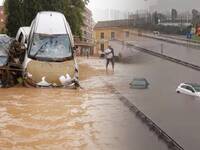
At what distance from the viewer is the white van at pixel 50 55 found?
14.1m

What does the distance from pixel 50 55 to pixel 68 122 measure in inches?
251

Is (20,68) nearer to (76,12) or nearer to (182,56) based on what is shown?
(182,56)

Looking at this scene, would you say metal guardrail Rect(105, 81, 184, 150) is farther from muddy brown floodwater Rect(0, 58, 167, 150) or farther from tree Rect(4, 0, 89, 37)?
tree Rect(4, 0, 89, 37)

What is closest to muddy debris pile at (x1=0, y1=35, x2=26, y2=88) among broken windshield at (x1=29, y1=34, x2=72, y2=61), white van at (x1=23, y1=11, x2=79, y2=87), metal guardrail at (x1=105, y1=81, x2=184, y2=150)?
white van at (x1=23, y1=11, x2=79, y2=87)

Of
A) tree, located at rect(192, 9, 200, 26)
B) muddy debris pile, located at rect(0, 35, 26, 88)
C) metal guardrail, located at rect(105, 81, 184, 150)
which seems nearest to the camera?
tree, located at rect(192, 9, 200, 26)

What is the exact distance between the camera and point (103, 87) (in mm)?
14812

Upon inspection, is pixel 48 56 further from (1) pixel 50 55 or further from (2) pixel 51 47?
(2) pixel 51 47

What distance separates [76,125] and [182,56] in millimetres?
2412

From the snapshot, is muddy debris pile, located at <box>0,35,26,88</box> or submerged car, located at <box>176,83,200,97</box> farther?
muddy debris pile, located at <box>0,35,26,88</box>

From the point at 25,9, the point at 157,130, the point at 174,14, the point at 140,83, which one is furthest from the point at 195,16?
the point at 25,9

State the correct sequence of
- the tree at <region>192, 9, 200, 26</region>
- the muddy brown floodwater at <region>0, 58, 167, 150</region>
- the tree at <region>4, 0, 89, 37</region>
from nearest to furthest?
1. the tree at <region>192, 9, 200, 26</region>
2. the muddy brown floodwater at <region>0, 58, 167, 150</region>
3. the tree at <region>4, 0, 89, 37</region>

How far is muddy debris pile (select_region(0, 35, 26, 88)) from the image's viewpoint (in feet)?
48.5

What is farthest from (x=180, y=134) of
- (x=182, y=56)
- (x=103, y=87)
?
(x=103, y=87)

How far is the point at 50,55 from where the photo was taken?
15.1m
